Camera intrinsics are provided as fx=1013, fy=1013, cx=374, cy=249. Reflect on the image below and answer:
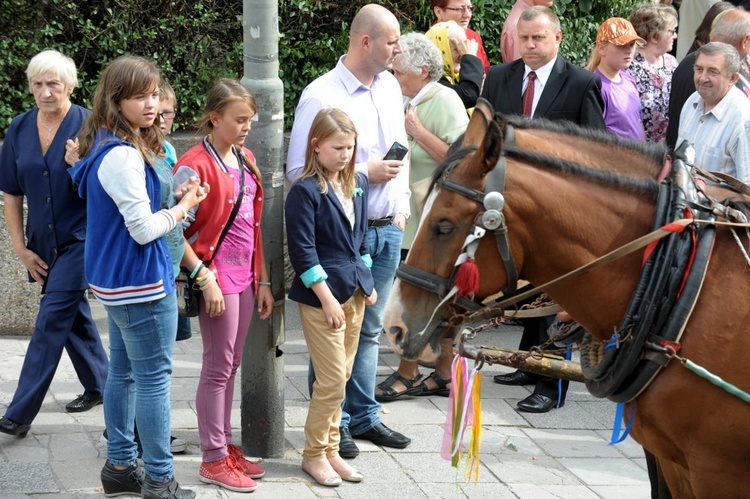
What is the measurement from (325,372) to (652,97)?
4.16 metres

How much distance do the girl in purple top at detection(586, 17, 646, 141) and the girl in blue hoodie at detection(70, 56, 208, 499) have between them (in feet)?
11.9

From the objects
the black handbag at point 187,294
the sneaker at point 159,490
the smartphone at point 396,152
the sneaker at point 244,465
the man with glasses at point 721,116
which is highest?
the man with glasses at point 721,116

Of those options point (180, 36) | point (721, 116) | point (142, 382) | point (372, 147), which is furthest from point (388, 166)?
point (180, 36)

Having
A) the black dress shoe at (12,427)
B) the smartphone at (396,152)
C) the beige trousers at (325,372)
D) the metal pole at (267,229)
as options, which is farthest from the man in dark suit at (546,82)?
the black dress shoe at (12,427)

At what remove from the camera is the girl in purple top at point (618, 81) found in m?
7.14

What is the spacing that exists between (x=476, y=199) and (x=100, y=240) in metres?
1.84

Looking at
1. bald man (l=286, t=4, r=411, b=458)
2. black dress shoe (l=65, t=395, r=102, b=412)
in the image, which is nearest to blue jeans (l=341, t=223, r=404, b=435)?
bald man (l=286, t=4, r=411, b=458)

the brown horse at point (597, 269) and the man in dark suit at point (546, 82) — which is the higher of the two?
the man in dark suit at point (546, 82)

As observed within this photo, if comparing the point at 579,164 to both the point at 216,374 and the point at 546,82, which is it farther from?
the point at 546,82

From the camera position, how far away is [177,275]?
477 centimetres

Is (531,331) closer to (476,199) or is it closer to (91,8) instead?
(476,199)

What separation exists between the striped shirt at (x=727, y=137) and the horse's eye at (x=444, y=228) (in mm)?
2784

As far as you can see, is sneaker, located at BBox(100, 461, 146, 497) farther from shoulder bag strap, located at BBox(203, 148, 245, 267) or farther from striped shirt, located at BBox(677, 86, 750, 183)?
striped shirt, located at BBox(677, 86, 750, 183)

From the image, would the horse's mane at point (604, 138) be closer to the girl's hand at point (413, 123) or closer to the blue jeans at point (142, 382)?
the blue jeans at point (142, 382)
